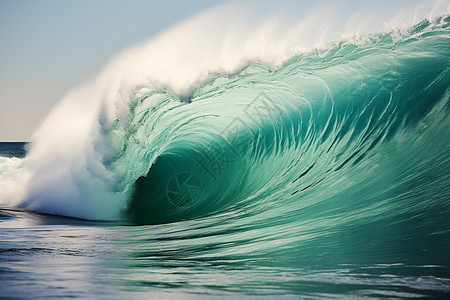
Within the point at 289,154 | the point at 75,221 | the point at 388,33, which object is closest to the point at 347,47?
the point at 388,33

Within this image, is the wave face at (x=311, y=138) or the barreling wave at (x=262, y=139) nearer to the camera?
the wave face at (x=311, y=138)

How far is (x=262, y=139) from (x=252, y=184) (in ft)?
4.34

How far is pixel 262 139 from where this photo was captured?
9.45 meters

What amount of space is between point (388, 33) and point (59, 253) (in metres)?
6.07

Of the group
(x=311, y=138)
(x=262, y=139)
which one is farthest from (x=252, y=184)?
(x=262, y=139)

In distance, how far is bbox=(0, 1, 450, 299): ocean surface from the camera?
3.54 metres

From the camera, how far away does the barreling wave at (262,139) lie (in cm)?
654

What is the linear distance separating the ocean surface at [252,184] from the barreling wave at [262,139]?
0.03 m

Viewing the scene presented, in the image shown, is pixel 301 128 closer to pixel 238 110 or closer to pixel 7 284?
pixel 238 110

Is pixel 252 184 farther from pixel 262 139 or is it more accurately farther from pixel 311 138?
pixel 262 139

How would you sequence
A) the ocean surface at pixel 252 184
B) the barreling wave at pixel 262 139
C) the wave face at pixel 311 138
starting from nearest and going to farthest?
the ocean surface at pixel 252 184 < the wave face at pixel 311 138 < the barreling wave at pixel 262 139

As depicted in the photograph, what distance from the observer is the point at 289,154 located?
8586 mm

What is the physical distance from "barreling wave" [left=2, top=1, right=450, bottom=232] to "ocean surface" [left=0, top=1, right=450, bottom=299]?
0.09 feet

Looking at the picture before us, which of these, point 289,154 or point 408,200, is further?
point 289,154
